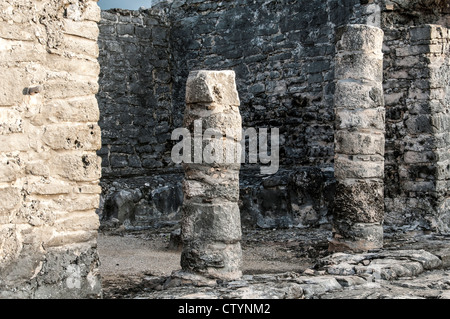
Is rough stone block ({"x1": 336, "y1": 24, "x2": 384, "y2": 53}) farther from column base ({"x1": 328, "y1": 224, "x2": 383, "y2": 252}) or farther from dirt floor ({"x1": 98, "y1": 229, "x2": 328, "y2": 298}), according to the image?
dirt floor ({"x1": 98, "y1": 229, "x2": 328, "y2": 298})

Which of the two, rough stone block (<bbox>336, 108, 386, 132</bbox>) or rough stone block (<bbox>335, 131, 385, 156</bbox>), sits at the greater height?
rough stone block (<bbox>336, 108, 386, 132</bbox>)

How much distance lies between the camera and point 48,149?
4.41 metres

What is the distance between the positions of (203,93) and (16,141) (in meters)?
2.32

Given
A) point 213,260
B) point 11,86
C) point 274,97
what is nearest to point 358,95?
point 213,260

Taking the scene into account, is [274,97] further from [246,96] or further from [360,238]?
[360,238]

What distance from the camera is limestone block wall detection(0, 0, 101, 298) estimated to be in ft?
13.7

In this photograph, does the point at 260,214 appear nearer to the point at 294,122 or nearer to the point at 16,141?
the point at 294,122

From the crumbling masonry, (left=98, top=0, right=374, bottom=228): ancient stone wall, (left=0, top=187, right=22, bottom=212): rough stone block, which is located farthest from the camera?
(left=98, top=0, right=374, bottom=228): ancient stone wall

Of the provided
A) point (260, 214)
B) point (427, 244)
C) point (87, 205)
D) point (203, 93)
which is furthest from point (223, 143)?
point (260, 214)

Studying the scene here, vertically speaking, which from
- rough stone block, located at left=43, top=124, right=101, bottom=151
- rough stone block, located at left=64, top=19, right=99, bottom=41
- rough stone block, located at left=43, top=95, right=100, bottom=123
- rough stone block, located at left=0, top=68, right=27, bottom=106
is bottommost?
rough stone block, located at left=43, top=124, right=101, bottom=151

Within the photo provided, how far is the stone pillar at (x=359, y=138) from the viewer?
781 centimetres

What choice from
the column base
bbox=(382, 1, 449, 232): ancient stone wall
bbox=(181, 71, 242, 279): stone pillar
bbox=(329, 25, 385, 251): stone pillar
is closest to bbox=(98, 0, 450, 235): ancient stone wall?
bbox=(382, 1, 449, 232): ancient stone wall

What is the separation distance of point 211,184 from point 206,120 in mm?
623

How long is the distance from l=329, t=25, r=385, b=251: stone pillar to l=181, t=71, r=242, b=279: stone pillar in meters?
2.04
